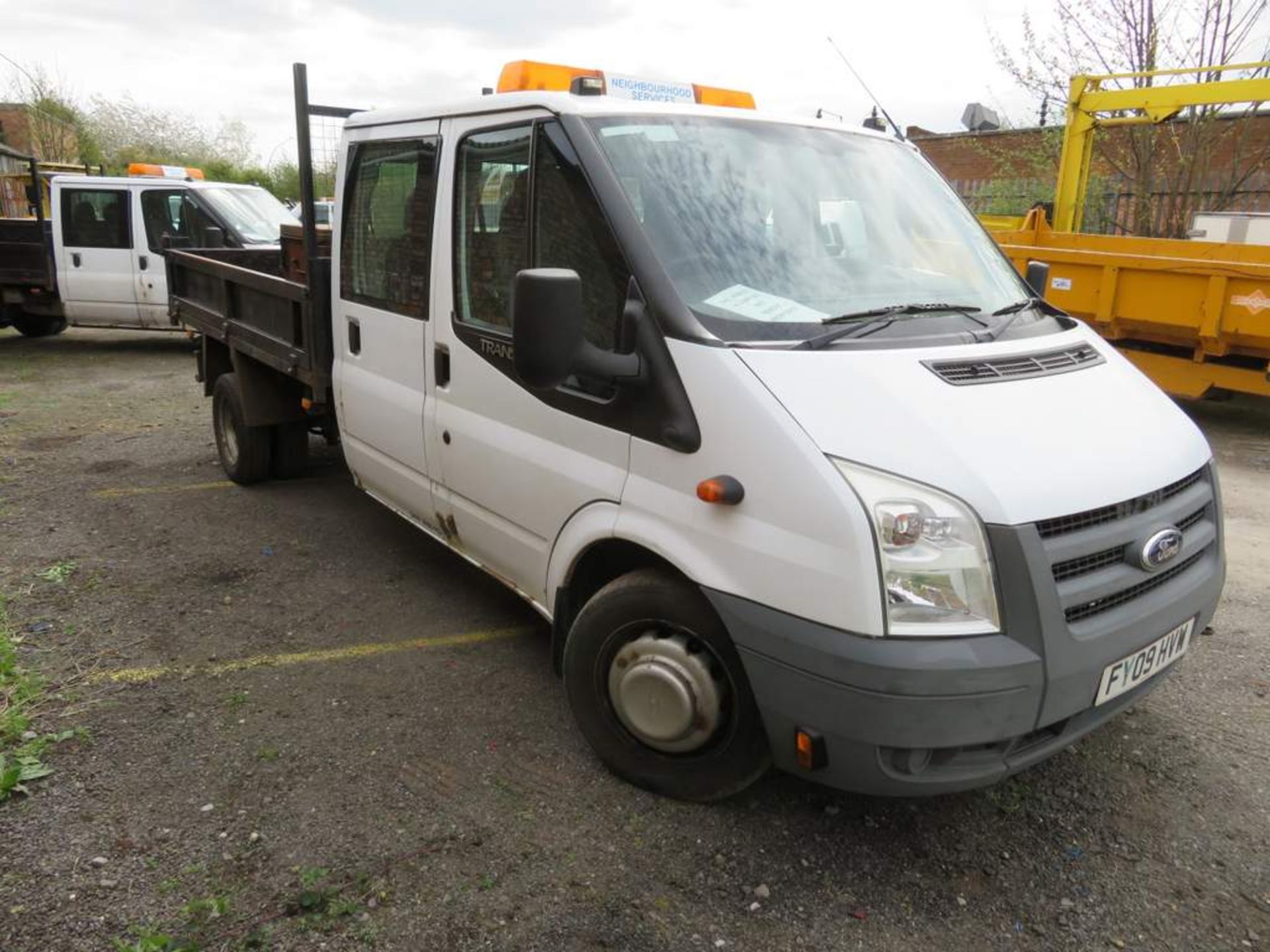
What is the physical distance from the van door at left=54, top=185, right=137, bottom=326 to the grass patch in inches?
343

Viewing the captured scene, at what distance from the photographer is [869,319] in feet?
9.53

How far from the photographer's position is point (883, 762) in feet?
7.95

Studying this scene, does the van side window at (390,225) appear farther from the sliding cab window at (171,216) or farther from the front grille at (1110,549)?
the sliding cab window at (171,216)

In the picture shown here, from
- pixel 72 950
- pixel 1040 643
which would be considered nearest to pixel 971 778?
pixel 1040 643

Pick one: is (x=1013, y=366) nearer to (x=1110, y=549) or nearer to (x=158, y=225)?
(x=1110, y=549)

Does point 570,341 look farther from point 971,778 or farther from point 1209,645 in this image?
point 1209,645

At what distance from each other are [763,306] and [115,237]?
10980mm

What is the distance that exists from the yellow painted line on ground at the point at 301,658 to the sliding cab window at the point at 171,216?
877 cm

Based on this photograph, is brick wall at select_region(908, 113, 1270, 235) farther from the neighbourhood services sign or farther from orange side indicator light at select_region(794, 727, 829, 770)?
orange side indicator light at select_region(794, 727, 829, 770)

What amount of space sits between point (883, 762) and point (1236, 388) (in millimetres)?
6974

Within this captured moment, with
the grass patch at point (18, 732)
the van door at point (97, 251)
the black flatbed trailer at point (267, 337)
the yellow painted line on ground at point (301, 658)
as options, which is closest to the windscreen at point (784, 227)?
the yellow painted line on ground at point (301, 658)

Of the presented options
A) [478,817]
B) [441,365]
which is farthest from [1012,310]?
[478,817]

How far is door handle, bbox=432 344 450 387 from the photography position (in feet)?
12.3

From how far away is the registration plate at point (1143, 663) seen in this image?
254 centimetres
